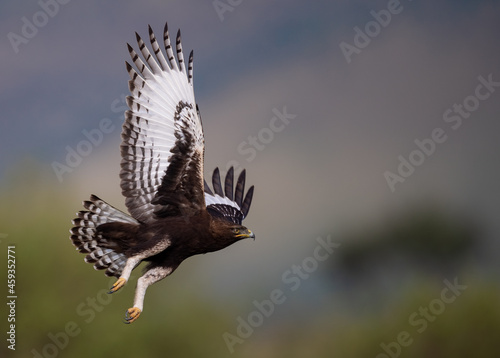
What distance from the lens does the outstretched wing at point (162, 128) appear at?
375 inches

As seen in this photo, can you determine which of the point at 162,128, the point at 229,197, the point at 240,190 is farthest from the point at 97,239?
the point at 240,190

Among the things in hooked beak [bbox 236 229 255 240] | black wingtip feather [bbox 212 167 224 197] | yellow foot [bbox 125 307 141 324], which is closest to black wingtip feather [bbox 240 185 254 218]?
black wingtip feather [bbox 212 167 224 197]

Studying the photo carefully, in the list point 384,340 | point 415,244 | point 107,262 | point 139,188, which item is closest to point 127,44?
point 139,188

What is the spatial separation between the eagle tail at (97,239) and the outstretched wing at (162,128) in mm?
876

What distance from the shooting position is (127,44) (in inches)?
367

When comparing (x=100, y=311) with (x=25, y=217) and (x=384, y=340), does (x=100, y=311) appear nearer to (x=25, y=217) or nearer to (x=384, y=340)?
(x=25, y=217)

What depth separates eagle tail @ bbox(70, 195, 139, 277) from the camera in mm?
10234

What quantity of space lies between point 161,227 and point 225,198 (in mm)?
3141

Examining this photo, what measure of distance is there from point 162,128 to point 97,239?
6.77ft

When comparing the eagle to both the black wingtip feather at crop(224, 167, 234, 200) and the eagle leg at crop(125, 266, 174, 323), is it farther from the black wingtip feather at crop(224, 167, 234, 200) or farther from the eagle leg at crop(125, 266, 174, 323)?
the black wingtip feather at crop(224, 167, 234, 200)

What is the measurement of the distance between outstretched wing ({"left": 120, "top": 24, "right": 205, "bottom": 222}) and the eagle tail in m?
0.88

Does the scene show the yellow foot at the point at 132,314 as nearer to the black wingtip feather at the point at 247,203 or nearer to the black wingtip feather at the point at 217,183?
the black wingtip feather at the point at 247,203

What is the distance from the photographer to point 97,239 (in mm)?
10383

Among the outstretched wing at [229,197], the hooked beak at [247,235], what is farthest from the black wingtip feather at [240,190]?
the hooked beak at [247,235]
